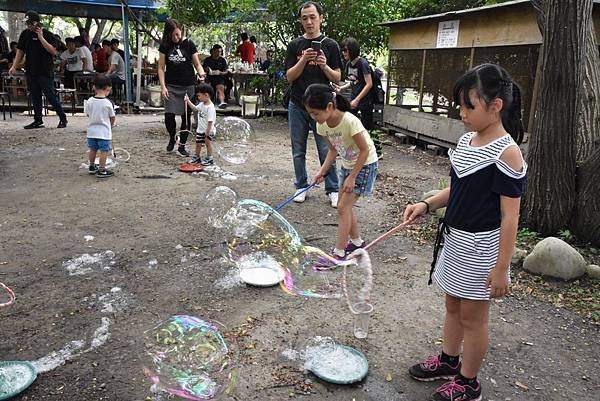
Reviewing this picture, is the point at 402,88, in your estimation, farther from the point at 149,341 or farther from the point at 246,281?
the point at 149,341

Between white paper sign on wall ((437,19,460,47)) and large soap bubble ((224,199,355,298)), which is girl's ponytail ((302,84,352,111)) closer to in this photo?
large soap bubble ((224,199,355,298))

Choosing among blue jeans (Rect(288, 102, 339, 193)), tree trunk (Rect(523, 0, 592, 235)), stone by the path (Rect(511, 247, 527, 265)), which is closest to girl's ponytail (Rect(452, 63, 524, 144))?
stone by the path (Rect(511, 247, 527, 265))

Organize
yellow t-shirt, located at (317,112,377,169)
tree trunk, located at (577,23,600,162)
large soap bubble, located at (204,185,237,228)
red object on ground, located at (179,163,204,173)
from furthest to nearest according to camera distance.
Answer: red object on ground, located at (179,163,204,173) → tree trunk, located at (577,23,600,162) → large soap bubble, located at (204,185,237,228) → yellow t-shirt, located at (317,112,377,169)

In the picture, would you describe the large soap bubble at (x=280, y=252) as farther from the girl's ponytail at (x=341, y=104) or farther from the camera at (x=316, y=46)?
the camera at (x=316, y=46)

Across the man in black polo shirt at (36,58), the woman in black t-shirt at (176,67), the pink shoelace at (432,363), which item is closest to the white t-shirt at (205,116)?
the woman in black t-shirt at (176,67)

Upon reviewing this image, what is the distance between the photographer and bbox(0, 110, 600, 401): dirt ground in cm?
262

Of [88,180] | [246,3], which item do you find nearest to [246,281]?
[88,180]

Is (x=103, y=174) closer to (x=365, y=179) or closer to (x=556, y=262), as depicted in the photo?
(x=365, y=179)

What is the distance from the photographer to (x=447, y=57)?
9.41 m

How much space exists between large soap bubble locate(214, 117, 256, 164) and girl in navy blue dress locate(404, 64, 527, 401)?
480cm

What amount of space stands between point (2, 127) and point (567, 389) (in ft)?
35.1

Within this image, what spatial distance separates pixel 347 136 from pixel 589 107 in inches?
110

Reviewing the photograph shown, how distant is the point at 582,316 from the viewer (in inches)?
139

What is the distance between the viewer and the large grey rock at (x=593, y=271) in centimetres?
401
